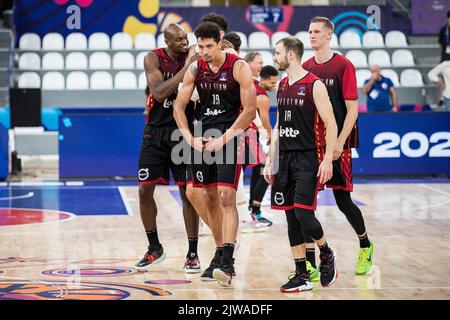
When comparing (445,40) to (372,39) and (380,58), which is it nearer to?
(380,58)

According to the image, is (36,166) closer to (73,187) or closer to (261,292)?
(73,187)

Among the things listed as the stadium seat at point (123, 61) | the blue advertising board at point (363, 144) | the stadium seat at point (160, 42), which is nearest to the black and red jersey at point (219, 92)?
the blue advertising board at point (363, 144)

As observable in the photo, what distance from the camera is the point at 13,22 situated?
21156 millimetres

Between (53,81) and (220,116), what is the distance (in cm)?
1337

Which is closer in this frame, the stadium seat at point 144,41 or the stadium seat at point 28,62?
the stadium seat at point 28,62

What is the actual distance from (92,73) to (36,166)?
3279 mm

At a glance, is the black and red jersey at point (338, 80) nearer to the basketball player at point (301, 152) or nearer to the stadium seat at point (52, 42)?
the basketball player at point (301, 152)

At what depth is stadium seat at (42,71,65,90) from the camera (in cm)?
2052

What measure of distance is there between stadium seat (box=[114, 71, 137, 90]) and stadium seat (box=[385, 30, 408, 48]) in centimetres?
626

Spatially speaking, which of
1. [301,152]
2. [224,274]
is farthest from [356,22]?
[224,274]

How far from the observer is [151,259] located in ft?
27.9

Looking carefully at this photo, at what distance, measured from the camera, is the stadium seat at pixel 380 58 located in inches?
853

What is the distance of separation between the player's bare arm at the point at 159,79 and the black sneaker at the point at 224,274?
1732mm

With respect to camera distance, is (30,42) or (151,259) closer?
(151,259)
